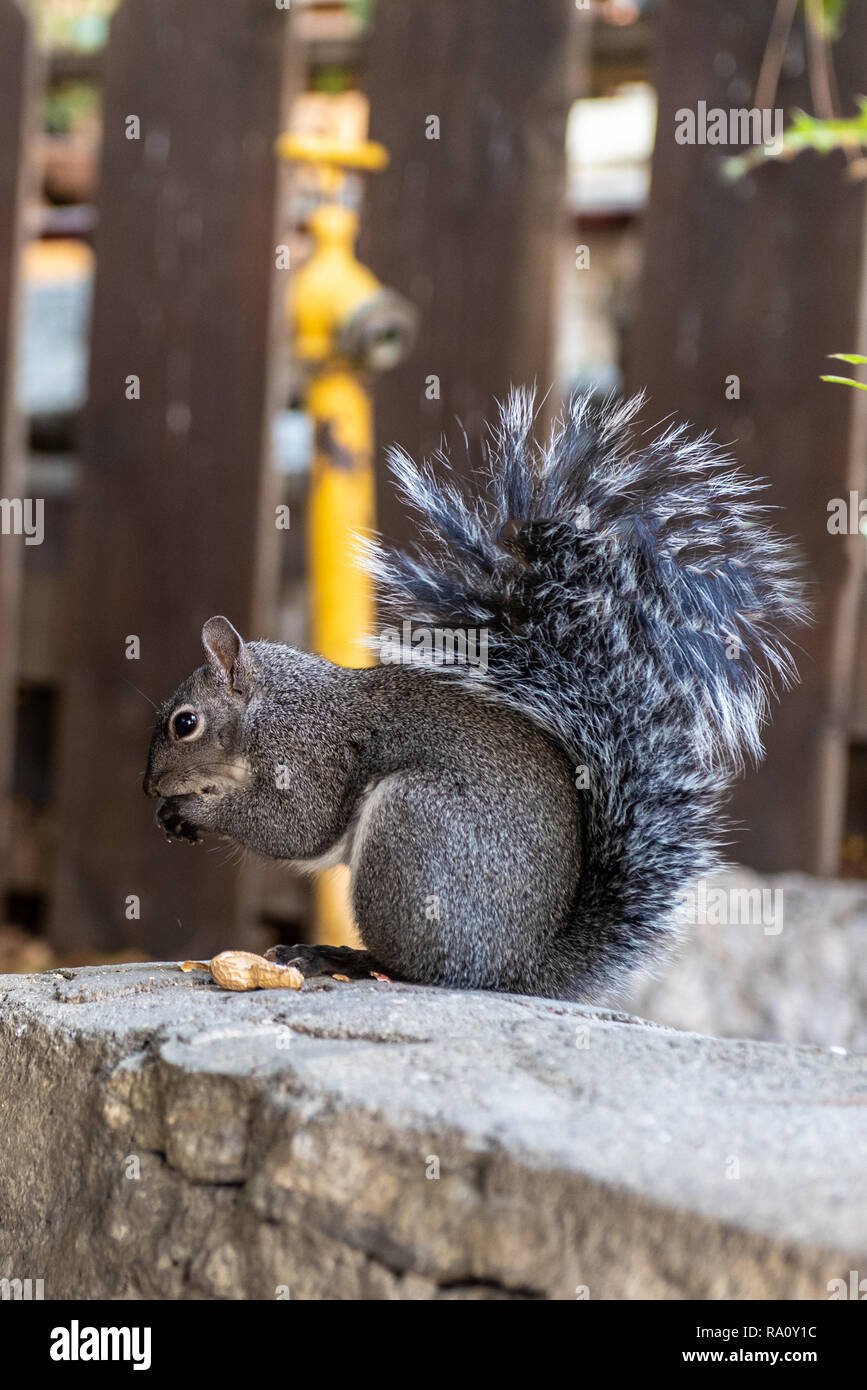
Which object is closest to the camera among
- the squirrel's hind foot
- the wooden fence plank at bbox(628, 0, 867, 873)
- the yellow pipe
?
the squirrel's hind foot

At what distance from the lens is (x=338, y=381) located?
3.79 m

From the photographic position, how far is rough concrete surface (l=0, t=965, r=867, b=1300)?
1.43 m

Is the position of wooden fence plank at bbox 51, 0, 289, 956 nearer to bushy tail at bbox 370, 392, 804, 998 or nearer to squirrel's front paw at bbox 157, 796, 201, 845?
squirrel's front paw at bbox 157, 796, 201, 845

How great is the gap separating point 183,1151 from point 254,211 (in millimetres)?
3025

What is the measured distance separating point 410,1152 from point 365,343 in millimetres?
2495

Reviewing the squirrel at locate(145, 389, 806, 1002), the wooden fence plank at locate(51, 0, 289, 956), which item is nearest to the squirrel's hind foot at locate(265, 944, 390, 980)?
the squirrel at locate(145, 389, 806, 1002)

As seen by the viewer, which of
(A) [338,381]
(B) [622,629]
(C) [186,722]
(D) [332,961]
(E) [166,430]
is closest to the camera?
(B) [622,629]

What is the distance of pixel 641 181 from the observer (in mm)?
4930

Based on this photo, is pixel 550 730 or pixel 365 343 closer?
pixel 550 730

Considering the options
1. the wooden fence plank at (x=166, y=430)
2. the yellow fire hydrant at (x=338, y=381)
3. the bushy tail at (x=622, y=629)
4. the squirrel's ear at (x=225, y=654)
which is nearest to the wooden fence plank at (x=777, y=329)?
the yellow fire hydrant at (x=338, y=381)

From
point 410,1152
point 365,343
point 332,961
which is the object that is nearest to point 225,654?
point 332,961

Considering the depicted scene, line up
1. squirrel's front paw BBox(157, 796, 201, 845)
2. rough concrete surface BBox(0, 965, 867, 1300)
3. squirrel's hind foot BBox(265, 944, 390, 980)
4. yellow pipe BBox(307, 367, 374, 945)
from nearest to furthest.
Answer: rough concrete surface BBox(0, 965, 867, 1300), squirrel's hind foot BBox(265, 944, 390, 980), squirrel's front paw BBox(157, 796, 201, 845), yellow pipe BBox(307, 367, 374, 945)

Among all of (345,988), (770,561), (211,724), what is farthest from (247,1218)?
(770,561)

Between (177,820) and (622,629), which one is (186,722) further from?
(622,629)
